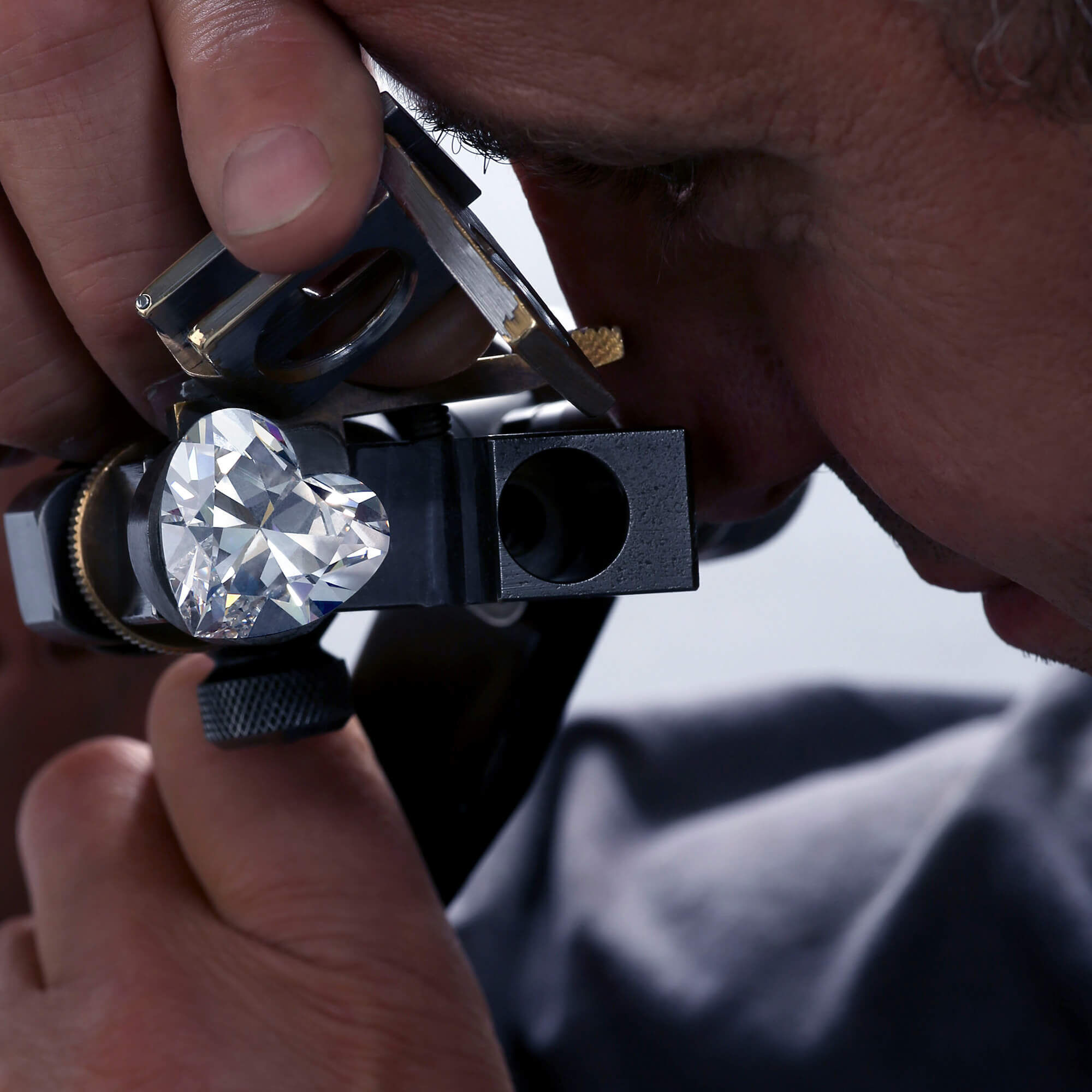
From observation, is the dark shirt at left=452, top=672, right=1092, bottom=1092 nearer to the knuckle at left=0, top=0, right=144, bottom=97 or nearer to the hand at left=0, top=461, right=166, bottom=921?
the hand at left=0, top=461, right=166, bottom=921

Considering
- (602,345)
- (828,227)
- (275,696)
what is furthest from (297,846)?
(828,227)

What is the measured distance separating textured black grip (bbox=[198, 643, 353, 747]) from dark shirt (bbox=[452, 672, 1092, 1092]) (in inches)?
16.7

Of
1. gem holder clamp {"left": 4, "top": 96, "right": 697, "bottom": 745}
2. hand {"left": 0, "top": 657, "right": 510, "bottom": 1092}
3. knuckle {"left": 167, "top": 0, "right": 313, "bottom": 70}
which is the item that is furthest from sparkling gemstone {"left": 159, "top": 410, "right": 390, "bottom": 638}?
hand {"left": 0, "top": 657, "right": 510, "bottom": 1092}

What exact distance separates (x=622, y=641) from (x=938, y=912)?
27.9 inches

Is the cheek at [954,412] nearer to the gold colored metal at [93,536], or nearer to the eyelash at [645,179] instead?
the eyelash at [645,179]

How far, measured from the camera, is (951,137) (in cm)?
38

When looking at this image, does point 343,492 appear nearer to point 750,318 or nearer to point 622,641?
point 750,318

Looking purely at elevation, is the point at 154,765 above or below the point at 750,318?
below

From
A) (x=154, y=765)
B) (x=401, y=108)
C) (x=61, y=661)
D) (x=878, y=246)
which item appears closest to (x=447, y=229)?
(x=401, y=108)

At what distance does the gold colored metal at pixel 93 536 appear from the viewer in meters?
0.48

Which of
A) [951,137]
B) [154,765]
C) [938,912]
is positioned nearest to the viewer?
[951,137]

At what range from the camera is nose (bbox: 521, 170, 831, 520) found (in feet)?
1.71

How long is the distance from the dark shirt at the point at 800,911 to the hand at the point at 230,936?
0.23 meters

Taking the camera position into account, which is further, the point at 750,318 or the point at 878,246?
the point at 750,318
